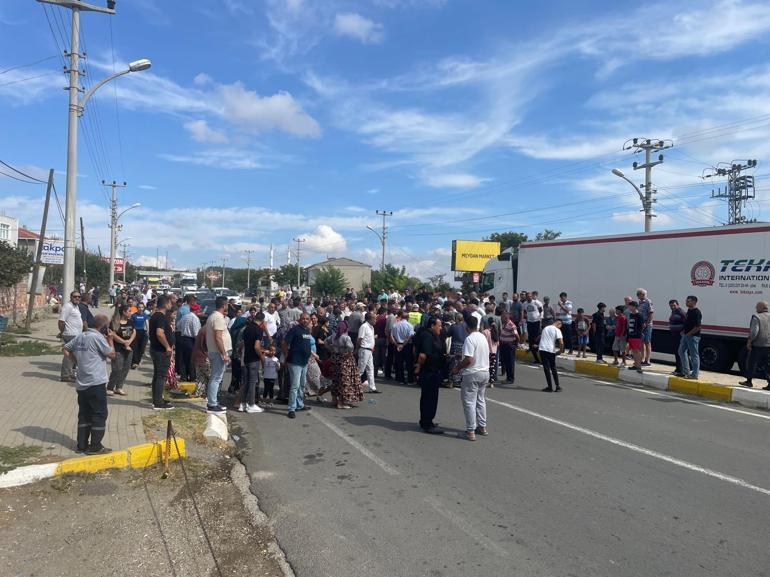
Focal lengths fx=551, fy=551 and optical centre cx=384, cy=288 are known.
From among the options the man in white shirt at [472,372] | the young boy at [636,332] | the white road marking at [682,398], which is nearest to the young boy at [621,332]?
the young boy at [636,332]

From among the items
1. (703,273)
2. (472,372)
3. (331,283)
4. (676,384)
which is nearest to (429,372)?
(472,372)

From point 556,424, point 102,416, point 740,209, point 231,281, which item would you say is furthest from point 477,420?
point 231,281

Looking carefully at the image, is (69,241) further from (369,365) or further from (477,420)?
(477,420)

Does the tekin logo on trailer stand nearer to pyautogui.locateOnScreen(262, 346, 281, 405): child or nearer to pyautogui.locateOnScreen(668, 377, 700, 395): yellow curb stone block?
pyautogui.locateOnScreen(668, 377, 700, 395): yellow curb stone block

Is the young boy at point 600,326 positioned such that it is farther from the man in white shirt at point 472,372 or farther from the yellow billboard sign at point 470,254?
the yellow billboard sign at point 470,254

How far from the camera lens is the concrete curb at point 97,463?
540 centimetres

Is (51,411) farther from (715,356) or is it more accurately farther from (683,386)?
(715,356)

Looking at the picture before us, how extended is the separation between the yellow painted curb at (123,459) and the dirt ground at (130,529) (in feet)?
0.41

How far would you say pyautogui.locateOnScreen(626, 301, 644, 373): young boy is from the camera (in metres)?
13.1

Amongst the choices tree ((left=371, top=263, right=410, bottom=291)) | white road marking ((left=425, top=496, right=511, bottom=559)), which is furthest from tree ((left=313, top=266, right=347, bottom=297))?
white road marking ((left=425, top=496, right=511, bottom=559))

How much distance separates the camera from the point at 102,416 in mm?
6258

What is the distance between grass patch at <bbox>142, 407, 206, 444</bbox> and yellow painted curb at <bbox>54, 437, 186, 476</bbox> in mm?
613

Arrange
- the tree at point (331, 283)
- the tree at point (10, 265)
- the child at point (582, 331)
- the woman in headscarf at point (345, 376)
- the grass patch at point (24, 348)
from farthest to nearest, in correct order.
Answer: the tree at point (331, 283) → the tree at point (10, 265) → the child at point (582, 331) → the grass patch at point (24, 348) → the woman in headscarf at point (345, 376)

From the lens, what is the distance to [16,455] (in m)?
5.93
